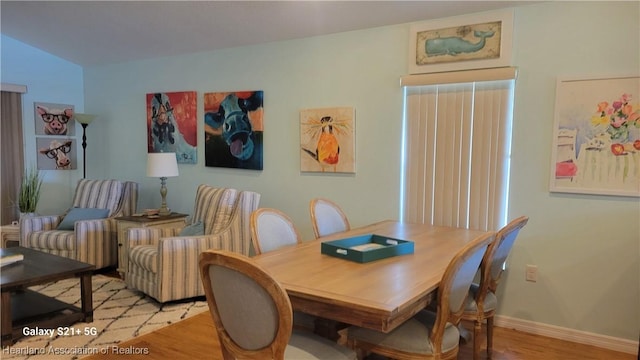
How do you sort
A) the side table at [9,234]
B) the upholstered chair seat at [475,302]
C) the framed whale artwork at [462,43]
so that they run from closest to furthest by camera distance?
1. the upholstered chair seat at [475,302]
2. the framed whale artwork at [462,43]
3. the side table at [9,234]

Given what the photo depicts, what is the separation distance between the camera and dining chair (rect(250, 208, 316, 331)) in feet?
7.36

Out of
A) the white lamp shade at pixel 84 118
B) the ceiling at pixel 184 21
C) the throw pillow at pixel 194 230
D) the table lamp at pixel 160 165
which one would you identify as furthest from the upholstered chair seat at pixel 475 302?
the white lamp shade at pixel 84 118

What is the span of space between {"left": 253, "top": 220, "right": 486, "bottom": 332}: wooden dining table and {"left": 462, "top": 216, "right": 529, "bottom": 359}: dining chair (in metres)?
0.20

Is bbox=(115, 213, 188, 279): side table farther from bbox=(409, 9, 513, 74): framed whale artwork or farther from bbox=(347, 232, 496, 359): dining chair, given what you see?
bbox=(347, 232, 496, 359): dining chair

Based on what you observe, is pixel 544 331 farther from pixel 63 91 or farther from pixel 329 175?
pixel 63 91

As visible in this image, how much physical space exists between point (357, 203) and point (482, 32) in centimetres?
169

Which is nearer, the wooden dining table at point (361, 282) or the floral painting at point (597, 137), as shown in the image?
the wooden dining table at point (361, 282)

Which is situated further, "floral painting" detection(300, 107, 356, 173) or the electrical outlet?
"floral painting" detection(300, 107, 356, 173)

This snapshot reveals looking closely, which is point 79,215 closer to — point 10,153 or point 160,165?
point 160,165

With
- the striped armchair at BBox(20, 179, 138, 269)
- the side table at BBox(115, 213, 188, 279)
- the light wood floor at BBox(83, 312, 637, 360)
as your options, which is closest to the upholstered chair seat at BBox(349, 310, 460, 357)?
the light wood floor at BBox(83, 312, 637, 360)

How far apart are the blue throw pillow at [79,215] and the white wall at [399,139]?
28.1 inches

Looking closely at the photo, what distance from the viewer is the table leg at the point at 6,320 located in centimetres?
274

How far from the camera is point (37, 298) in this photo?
11.1ft

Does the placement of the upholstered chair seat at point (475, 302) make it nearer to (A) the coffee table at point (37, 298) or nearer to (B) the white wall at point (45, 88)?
(A) the coffee table at point (37, 298)
